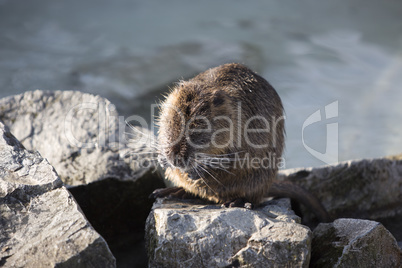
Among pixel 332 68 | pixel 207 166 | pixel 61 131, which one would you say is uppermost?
pixel 332 68

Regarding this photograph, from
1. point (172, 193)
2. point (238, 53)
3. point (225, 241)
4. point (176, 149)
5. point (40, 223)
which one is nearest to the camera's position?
point (40, 223)

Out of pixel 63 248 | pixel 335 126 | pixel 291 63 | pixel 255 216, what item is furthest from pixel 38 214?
pixel 291 63

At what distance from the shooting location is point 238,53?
8641 mm

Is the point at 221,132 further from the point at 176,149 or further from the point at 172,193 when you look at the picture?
the point at 172,193

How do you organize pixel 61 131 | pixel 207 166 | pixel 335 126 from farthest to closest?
pixel 335 126, pixel 61 131, pixel 207 166

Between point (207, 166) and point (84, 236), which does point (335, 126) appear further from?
point (84, 236)

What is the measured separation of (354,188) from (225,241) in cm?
179

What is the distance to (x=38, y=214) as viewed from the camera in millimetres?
2789

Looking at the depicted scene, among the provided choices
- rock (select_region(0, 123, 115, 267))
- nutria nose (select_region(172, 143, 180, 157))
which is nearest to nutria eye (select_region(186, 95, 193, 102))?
nutria nose (select_region(172, 143, 180, 157))

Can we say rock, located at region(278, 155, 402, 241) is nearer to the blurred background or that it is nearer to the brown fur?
the brown fur

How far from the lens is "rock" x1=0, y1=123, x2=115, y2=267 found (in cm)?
254

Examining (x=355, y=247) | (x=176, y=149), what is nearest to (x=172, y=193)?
(x=176, y=149)

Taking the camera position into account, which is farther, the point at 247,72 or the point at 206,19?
the point at 206,19

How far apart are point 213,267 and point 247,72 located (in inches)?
61.0
